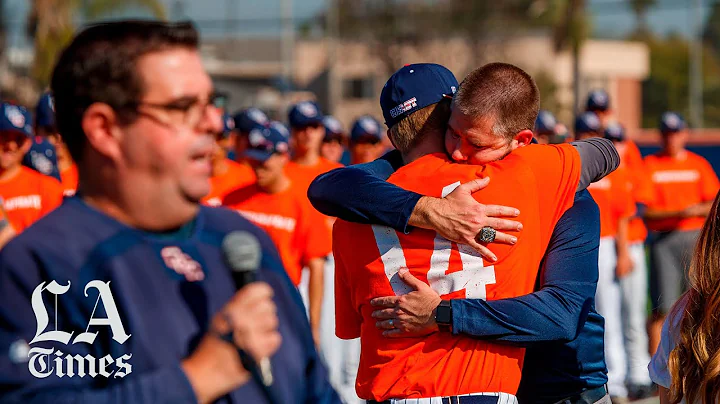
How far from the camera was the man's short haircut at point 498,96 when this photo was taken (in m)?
3.21

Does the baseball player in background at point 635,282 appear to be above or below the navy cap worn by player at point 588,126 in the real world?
below

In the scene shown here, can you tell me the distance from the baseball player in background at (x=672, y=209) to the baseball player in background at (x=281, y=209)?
15.0ft

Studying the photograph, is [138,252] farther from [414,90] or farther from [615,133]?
[615,133]

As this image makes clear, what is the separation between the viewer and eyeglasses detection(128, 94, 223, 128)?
2.02 meters

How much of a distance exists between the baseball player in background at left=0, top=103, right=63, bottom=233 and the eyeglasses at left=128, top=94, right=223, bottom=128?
16.9 ft

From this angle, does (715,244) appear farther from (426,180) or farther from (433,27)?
(433,27)

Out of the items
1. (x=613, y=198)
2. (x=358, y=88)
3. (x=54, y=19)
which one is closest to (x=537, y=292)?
(x=613, y=198)

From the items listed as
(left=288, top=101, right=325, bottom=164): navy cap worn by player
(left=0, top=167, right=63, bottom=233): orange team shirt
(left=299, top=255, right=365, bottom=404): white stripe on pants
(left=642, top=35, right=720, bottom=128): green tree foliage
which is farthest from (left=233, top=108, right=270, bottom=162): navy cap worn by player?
(left=642, top=35, right=720, bottom=128): green tree foliage

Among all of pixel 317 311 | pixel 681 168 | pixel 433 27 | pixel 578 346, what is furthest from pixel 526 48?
pixel 578 346

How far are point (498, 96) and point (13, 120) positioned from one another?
5005mm

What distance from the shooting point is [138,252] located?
6.64ft

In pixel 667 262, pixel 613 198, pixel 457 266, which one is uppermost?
pixel 457 266

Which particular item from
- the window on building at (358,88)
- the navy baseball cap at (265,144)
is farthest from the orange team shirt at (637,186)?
the window on building at (358,88)

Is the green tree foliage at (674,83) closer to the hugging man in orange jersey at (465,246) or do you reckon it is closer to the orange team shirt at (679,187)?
the orange team shirt at (679,187)
